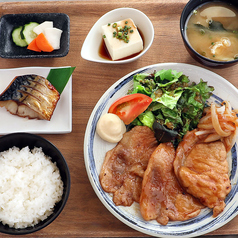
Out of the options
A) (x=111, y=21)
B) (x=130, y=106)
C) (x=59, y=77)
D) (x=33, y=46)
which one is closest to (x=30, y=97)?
(x=59, y=77)

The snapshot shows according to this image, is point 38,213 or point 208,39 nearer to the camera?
point 38,213

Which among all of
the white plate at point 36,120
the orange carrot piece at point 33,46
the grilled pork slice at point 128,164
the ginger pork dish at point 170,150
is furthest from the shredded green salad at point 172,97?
the orange carrot piece at point 33,46

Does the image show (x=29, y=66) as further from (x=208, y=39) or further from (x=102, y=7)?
(x=208, y=39)

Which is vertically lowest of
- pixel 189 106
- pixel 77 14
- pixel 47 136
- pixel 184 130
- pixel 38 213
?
pixel 38 213

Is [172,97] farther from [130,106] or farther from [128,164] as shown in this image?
[128,164]

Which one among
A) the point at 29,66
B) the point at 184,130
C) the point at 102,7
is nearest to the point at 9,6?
the point at 29,66

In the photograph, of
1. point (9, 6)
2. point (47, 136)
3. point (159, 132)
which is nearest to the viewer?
point (159, 132)
